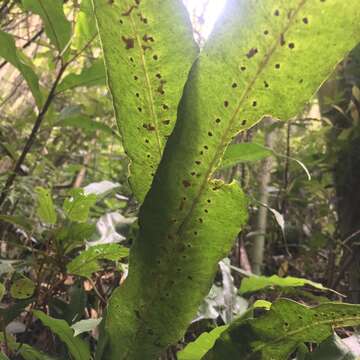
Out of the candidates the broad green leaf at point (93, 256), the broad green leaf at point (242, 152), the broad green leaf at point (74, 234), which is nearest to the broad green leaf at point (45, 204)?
the broad green leaf at point (74, 234)

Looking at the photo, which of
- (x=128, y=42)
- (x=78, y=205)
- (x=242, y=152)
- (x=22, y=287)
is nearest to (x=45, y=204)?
(x=78, y=205)

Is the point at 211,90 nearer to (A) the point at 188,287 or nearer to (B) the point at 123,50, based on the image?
(B) the point at 123,50

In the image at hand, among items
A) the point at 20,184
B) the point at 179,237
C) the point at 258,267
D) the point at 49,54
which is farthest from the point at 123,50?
the point at 258,267

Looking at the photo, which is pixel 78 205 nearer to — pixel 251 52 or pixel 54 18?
pixel 54 18

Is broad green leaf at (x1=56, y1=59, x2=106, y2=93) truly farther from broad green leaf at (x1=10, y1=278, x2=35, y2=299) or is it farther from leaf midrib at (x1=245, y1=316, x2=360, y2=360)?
leaf midrib at (x1=245, y1=316, x2=360, y2=360)

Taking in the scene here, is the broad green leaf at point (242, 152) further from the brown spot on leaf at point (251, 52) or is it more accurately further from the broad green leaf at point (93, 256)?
the brown spot on leaf at point (251, 52)

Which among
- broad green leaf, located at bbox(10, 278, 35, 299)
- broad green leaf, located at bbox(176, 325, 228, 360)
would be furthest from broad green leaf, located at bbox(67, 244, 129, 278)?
broad green leaf, located at bbox(176, 325, 228, 360)
